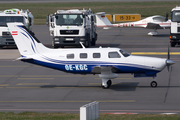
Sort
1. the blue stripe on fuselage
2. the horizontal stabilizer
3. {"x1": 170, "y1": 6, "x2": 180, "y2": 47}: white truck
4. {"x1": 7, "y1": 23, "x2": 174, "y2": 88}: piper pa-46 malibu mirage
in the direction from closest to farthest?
{"x1": 7, "y1": 23, "x2": 174, "y2": 88}: piper pa-46 malibu mirage → the blue stripe on fuselage → {"x1": 170, "y1": 6, "x2": 180, "y2": 47}: white truck → the horizontal stabilizer

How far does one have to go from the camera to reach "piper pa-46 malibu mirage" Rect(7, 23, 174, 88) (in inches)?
799

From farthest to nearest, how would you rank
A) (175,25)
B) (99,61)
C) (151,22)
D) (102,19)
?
(102,19) → (151,22) → (175,25) → (99,61)

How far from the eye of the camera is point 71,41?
36.0 metres

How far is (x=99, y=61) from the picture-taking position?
20531mm

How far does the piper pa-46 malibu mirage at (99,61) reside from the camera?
2030 cm

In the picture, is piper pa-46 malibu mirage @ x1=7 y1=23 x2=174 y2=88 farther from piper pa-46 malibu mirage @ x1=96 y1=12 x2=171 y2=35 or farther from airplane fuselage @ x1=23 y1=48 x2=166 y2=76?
piper pa-46 malibu mirage @ x1=96 y1=12 x2=171 y2=35

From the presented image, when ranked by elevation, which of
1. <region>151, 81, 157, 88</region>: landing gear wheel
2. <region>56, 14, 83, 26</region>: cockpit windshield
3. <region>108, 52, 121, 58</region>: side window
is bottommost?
<region>151, 81, 157, 88</region>: landing gear wheel

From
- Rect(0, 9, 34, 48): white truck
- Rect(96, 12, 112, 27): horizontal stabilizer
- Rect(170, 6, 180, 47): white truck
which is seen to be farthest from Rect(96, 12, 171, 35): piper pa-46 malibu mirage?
Rect(0, 9, 34, 48): white truck

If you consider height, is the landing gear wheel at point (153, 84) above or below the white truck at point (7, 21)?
below

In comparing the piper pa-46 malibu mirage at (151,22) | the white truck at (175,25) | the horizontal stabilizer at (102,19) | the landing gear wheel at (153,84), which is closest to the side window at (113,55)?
the landing gear wheel at (153,84)

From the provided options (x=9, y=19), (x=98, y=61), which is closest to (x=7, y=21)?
(x=9, y=19)

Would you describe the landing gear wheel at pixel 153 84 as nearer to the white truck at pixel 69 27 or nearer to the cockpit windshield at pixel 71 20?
the white truck at pixel 69 27

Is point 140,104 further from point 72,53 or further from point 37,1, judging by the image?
point 37,1

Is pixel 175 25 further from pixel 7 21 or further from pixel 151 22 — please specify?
pixel 7 21
